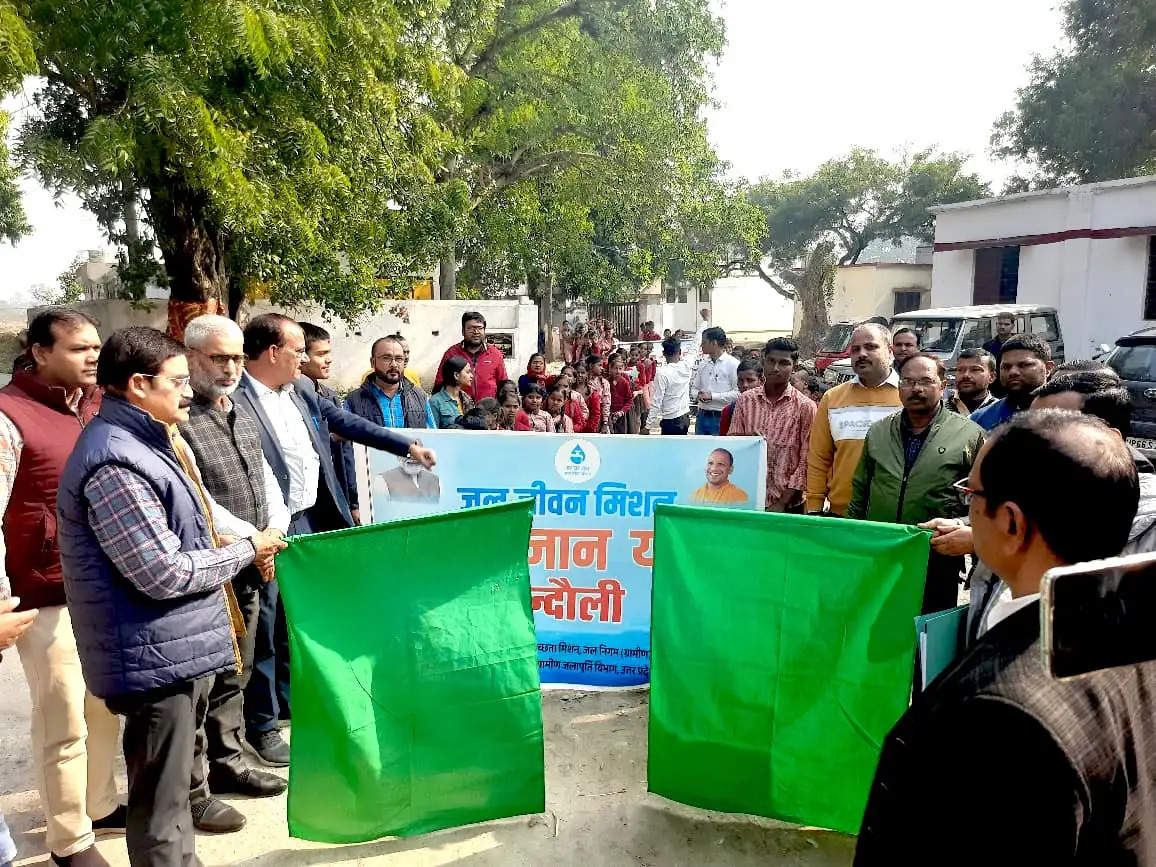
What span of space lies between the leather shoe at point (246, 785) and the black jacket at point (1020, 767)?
2.79 m

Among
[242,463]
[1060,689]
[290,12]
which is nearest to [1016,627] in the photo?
[1060,689]

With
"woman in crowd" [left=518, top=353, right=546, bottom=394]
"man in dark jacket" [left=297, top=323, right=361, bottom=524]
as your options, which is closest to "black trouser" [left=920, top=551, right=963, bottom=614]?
"man in dark jacket" [left=297, top=323, right=361, bottom=524]

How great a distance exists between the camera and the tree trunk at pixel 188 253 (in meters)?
10.3

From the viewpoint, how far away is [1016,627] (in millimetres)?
1182

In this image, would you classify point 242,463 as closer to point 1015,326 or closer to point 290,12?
point 290,12

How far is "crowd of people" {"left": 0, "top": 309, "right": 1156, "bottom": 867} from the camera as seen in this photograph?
45.5 inches

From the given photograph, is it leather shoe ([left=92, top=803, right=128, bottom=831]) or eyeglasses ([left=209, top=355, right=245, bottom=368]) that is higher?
eyeglasses ([left=209, top=355, right=245, bottom=368])

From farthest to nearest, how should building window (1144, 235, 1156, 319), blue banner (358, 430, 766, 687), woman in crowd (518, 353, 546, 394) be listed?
building window (1144, 235, 1156, 319), woman in crowd (518, 353, 546, 394), blue banner (358, 430, 766, 687)

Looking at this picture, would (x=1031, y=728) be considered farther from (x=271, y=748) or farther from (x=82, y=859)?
(x=271, y=748)

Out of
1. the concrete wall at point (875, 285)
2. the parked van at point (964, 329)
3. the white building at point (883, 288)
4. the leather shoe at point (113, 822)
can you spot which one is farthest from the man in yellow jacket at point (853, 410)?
the concrete wall at point (875, 285)

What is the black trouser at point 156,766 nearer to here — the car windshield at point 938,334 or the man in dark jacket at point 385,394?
the man in dark jacket at point 385,394

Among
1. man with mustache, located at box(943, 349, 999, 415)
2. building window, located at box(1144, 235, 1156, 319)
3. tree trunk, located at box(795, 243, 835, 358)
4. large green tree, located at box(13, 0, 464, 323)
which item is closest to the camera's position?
man with mustache, located at box(943, 349, 999, 415)

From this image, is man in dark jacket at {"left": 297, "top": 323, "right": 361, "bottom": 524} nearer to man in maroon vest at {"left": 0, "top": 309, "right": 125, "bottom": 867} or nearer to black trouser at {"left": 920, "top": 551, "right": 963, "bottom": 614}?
man in maroon vest at {"left": 0, "top": 309, "right": 125, "bottom": 867}

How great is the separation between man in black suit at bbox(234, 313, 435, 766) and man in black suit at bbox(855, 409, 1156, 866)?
A: 9.61 ft
